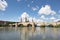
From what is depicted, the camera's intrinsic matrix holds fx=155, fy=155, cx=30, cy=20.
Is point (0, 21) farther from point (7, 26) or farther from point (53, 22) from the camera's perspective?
point (53, 22)

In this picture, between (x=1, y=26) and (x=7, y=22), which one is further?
(x=1, y=26)

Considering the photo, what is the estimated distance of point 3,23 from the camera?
10711 millimetres

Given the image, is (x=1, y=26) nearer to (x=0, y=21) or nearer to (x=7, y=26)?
(x=7, y=26)

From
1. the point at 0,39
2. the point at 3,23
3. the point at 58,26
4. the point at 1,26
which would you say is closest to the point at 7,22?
the point at 3,23

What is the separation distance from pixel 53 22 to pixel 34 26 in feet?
7.28

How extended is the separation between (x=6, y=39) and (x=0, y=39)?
19 centimetres

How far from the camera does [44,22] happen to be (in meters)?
11.1

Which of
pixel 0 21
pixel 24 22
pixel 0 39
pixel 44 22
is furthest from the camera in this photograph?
pixel 24 22

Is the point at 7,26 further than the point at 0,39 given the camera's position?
Yes

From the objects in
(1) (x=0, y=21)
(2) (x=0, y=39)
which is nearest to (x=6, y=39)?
(2) (x=0, y=39)

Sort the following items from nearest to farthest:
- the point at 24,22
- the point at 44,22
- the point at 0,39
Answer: the point at 0,39 < the point at 44,22 < the point at 24,22

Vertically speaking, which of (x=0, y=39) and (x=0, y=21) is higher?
(x=0, y=21)

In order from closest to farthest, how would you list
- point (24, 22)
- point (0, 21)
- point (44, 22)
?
point (0, 21) → point (44, 22) → point (24, 22)

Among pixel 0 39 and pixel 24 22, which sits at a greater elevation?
pixel 24 22
